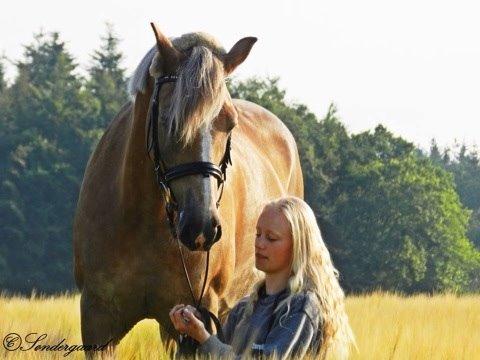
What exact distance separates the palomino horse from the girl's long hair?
1.02 m

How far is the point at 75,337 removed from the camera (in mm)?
8727

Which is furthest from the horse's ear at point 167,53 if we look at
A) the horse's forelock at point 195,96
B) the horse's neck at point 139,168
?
the horse's neck at point 139,168

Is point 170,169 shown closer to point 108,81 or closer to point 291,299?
point 291,299

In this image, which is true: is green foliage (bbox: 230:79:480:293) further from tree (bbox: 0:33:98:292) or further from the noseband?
→ the noseband

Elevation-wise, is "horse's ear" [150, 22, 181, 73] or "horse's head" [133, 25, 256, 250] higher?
"horse's ear" [150, 22, 181, 73]

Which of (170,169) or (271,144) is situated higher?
(271,144)

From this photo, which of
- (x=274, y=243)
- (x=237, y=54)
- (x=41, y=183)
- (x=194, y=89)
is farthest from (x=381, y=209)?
(x=274, y=243)

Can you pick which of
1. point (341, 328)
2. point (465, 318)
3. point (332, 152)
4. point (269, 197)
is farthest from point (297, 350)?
point (332, 152)

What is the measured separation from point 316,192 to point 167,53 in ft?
169

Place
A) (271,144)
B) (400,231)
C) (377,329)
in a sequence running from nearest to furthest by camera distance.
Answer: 1. (377,329)
2. (271,144)
3. (400,231)

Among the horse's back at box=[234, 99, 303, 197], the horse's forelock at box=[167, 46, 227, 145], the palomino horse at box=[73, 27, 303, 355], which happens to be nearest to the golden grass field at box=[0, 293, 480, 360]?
the palomino horse at box=[73, 27, 303, 355]

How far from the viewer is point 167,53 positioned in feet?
20.5

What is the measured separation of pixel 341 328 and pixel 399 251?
54.3 m

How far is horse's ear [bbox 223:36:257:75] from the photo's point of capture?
21.5 ft
